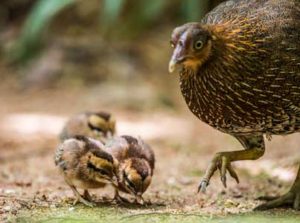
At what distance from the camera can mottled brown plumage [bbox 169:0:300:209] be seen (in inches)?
214

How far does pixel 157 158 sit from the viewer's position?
8.83 metres

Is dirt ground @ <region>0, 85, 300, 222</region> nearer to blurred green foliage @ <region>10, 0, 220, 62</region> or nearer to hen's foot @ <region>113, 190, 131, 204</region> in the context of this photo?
hen's foot @ <region>113, 190, 131, 204</region>

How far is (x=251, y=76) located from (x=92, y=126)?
3.02 metres

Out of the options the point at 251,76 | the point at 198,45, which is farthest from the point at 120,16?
the point at 198,45

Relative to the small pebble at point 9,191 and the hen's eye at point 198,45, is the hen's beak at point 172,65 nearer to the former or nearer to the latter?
the hen's eye at point 198,45

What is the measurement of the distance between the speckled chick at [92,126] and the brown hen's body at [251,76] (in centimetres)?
239

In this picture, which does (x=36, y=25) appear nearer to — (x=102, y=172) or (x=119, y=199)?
(x=119, y=199)

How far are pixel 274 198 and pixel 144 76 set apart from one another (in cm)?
695

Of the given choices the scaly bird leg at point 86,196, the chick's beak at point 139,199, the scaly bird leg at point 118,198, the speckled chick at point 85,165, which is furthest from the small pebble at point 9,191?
the chick's beak at point 139,199

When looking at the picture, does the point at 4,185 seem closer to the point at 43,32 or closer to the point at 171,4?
the point at 43,32

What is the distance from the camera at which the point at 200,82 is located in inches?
216

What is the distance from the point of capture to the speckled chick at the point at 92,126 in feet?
26.2

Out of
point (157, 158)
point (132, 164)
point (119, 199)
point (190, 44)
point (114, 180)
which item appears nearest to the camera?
point (190, 44)

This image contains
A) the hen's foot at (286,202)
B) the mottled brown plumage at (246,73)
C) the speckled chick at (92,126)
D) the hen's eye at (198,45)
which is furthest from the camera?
the speckled chick at (92,126)
